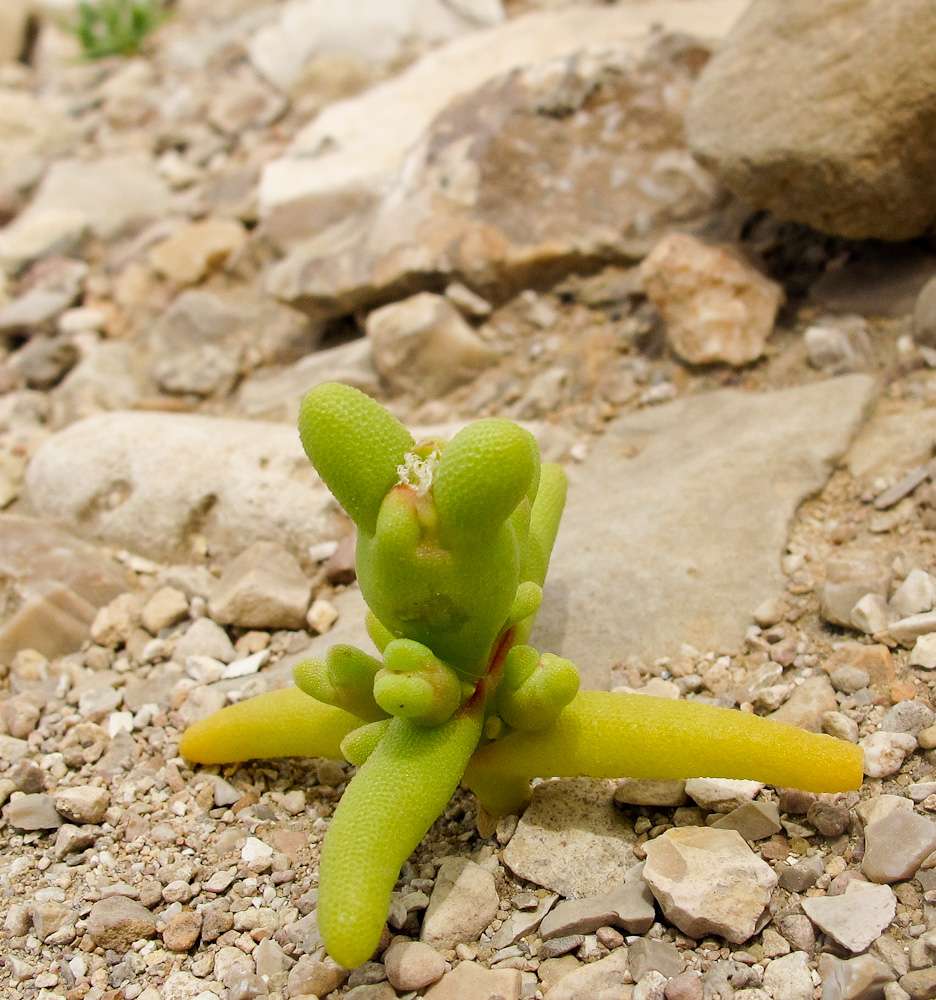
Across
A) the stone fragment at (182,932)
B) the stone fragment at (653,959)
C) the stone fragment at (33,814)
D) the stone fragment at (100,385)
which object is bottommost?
the stone fragment at (100,385)

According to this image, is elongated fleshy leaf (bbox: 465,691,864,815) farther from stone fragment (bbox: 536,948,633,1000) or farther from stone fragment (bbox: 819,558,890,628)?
stone fragment (bbox: 819,558,890,628)

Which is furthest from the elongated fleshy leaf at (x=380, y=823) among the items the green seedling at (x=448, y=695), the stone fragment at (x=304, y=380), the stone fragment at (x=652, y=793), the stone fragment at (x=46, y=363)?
the stone fragment at (x=46, y=363)

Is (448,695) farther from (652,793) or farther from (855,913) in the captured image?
(855,913)

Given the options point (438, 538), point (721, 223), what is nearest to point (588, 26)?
point (721, 223)

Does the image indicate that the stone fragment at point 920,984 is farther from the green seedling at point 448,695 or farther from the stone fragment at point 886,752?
the stone fragment at point 886,752

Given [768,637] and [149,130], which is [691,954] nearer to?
[768,637]

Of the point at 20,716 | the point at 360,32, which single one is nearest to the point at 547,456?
the point at 20,716
